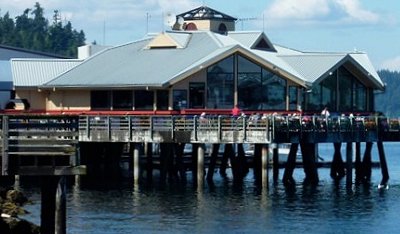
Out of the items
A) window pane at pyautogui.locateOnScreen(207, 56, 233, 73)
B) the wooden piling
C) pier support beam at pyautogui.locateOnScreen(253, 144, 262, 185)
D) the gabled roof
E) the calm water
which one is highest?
the gabled roof

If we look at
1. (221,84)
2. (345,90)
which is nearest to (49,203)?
(221,84)

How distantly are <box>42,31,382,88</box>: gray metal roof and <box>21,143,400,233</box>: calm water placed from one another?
681 cm

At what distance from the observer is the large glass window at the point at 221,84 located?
233 ft

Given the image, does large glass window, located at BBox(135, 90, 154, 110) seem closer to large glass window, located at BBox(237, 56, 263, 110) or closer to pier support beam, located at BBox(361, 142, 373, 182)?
large glass window, located at BBox(237, 56, 263, 110)

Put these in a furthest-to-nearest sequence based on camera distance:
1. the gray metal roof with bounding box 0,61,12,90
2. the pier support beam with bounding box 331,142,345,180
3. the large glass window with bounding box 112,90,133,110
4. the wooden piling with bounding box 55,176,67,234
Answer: the gray metal roof with bounding box 0,61,12,90, the pier support beam with bounding box 331,142,345,180, the large glass window with bounding box 112,90,133,110, the wooden piling with bounding box 55,176,67,234

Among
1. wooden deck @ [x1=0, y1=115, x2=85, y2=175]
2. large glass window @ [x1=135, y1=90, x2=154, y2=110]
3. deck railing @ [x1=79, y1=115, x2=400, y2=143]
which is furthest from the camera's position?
large glass window @ [x1=135, y1=90, x2=154, y2=110]

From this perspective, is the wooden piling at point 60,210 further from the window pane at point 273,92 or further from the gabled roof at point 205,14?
the gabled roof at point 205,14

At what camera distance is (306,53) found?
7894 cm

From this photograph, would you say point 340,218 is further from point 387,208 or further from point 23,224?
point 23,224

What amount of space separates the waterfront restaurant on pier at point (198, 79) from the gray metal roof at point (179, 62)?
51 mm

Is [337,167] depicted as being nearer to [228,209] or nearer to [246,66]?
[246,66]

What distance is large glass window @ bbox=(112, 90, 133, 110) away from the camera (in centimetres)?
7200

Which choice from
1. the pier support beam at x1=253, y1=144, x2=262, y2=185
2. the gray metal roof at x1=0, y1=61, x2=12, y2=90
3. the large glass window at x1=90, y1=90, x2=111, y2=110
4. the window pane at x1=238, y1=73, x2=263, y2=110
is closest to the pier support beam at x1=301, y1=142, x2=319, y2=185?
the pier support beam at x1=253, y1=144, x2=262, y2=185

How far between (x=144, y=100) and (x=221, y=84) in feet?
12.8
